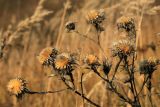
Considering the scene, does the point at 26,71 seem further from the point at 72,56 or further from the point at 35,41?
the point at 72,56

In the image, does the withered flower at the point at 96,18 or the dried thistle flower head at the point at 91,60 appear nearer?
the dried thistle flower head at the point at 91,60

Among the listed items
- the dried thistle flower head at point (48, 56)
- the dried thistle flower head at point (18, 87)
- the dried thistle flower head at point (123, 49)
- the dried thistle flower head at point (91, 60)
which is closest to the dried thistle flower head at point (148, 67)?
the dried thistle flower head at point (123, 49)

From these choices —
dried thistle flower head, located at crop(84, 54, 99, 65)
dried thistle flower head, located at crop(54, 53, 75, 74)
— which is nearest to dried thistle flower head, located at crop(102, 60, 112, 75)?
dried thistle flower head, located at crop(84, 54, 99, 65)

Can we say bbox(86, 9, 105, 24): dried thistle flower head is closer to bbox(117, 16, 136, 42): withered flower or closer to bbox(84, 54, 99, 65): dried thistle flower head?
bbox(117, 16, 136, 42): withered flower

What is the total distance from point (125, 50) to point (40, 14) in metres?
2.11

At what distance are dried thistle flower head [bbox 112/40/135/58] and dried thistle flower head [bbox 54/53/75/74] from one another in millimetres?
206

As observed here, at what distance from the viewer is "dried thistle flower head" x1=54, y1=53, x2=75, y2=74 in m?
2.44

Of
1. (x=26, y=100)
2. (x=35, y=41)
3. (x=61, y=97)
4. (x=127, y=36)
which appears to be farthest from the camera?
(x=35, y=41)

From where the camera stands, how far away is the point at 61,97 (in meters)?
4.43

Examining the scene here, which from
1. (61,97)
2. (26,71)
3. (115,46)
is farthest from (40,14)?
(115,46)

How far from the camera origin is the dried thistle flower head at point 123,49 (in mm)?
2479

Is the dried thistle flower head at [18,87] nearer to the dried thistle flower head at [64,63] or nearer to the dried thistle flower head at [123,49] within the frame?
the dried thistle flower head at [64,63]

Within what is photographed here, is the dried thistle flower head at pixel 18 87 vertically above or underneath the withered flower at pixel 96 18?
underneath

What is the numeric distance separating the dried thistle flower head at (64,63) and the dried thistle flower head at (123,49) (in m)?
0.21
